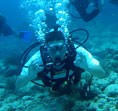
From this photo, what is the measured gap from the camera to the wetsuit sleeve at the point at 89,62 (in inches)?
171

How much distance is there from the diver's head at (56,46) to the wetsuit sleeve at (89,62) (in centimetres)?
75

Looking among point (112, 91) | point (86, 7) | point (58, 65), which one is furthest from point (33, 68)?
point (86, 7)

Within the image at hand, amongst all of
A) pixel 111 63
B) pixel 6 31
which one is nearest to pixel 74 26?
pixel 6 31

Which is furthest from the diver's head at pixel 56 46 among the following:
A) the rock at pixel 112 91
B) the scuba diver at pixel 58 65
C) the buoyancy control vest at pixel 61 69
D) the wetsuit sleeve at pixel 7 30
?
the wetsuit sleeve at pixel 7 30

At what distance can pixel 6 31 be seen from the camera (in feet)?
33.1

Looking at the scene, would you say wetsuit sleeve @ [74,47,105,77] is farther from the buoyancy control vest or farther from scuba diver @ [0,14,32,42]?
scuba diver @ [0,14,32,42]

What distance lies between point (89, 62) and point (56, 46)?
114 centimetres

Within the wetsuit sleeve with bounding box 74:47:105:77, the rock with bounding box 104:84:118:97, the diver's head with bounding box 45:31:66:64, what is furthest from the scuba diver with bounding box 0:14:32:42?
the rock with bounding box 104:84:118:97

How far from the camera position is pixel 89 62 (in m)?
4.48

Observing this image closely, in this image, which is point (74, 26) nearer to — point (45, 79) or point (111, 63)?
point (111, 63)

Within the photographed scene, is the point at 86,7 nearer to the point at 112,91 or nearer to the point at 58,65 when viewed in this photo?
the point at 112,91

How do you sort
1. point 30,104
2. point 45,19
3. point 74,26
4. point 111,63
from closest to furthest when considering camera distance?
point 30,104
point 111,63
point 45,19
point 74,26

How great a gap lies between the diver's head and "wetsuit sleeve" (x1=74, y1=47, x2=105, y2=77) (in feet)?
2.45

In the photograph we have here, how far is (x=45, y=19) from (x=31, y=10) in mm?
11712
